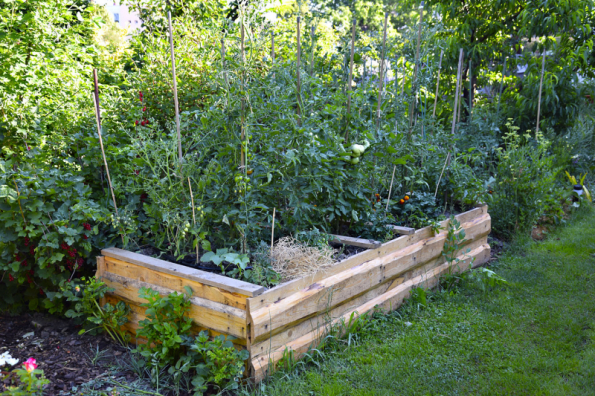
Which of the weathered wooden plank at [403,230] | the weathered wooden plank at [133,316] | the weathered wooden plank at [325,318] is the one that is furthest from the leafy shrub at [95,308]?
the weathered wooden plank at [403,230]

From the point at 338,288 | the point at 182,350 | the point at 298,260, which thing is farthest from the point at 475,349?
the point at 182,350

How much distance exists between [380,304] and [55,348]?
203 centimetres

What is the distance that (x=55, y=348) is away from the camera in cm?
260

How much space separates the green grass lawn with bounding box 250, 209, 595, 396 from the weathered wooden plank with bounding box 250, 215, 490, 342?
0.26 m

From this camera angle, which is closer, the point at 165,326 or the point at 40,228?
the point at 165,326

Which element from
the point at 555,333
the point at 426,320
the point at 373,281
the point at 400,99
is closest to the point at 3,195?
the point at 373,281

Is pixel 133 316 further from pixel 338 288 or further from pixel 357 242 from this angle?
pixel 357 242

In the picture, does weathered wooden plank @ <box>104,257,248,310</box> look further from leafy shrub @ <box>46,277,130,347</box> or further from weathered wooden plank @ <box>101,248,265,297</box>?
leafy shrub @ <box>46,277,130,347</box>

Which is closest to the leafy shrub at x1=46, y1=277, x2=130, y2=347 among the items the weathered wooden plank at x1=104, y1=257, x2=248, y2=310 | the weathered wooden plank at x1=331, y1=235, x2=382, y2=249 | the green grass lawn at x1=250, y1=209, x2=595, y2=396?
the weathered wooden plank at x1=104, y1=257, x2=248, y2=310

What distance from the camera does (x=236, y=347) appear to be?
2283 millimetres

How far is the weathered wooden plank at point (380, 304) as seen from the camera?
7.53 feet

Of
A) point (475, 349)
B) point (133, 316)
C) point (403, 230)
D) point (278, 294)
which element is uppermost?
point (278, 294)

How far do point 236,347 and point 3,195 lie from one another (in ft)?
4.92

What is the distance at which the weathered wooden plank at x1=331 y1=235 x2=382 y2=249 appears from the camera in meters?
3.11
